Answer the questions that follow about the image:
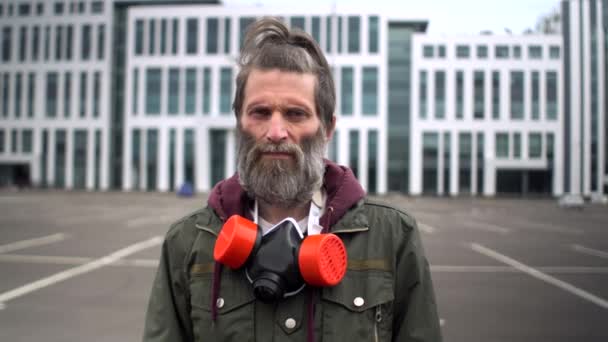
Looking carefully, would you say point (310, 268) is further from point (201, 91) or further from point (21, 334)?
point (201, 91)

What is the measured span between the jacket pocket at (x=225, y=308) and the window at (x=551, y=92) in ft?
9.85

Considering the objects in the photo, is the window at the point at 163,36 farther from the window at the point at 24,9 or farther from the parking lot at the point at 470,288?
the window at the point at 24,9

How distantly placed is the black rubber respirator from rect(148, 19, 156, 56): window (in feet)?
159

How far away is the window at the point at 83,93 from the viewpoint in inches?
1780

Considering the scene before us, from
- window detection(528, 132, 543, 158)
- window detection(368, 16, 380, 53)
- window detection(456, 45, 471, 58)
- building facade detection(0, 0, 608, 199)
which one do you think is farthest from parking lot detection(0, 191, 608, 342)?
window detection(368, 16, 380, 53)

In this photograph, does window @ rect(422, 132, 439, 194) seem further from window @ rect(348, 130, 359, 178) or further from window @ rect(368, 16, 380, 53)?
window @ rect(368, 16, 380, 53)

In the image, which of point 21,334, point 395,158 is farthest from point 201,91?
point 21,334

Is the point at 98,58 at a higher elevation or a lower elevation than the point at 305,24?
lower

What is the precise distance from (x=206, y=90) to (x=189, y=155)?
7.40 metres

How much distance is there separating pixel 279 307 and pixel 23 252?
6502 mm

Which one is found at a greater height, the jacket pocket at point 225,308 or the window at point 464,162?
the window at point 464,162

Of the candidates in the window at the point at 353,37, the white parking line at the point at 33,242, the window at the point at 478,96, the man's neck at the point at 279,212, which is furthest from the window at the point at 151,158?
the man's neck at the point at 279,212

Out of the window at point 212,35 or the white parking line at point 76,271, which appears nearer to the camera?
the white parking line at point 76,271

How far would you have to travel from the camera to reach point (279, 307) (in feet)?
4.58
